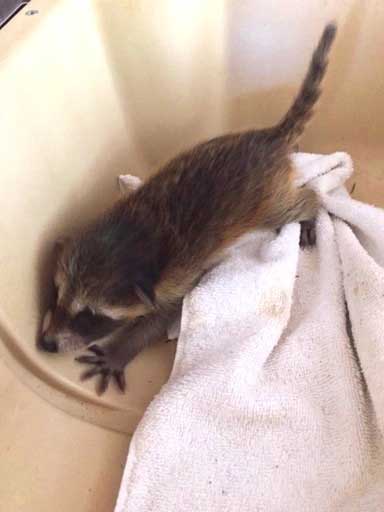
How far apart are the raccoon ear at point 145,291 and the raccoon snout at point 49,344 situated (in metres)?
0.19

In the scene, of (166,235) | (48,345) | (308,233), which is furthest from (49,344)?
(308,233)

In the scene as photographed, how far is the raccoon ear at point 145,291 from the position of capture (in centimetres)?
117

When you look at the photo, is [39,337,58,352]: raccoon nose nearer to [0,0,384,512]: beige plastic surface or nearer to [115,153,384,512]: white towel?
[0,0,384,512]: beige plastic surface

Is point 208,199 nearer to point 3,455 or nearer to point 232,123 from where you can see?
point 232,123

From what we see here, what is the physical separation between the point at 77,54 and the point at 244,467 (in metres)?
0.92

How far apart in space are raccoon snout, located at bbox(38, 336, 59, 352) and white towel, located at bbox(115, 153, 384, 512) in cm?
24

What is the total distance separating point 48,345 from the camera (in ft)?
3.93

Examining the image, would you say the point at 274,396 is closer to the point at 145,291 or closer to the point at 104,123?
the point at 145,291

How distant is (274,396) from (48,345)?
0.45 m

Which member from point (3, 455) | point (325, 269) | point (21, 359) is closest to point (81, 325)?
point (21, 359)

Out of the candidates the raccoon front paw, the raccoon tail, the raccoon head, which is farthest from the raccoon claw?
the raccoon front paw

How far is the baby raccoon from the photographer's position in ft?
3.86

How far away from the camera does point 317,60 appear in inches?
50.9

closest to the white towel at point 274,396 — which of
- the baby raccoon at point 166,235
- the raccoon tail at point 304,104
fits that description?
the baby raccoon at point 166,235
